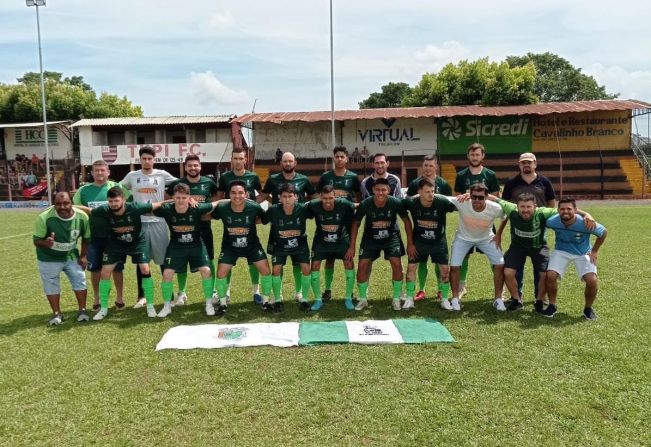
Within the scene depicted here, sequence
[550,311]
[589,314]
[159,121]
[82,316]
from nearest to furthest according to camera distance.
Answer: [589,314] → [550,311] → [82,316] → [159,121]

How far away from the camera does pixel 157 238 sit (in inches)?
254

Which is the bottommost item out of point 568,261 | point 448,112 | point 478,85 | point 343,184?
point 568,261

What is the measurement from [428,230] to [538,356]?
2186mm

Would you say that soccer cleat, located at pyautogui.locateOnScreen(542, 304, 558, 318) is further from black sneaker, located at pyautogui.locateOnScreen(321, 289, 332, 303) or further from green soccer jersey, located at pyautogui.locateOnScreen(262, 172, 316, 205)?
green soccer jersey, located at pyautogui.locateOnScreen(262, 172, 316, 205)

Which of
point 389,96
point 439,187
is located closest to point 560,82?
point 389,96

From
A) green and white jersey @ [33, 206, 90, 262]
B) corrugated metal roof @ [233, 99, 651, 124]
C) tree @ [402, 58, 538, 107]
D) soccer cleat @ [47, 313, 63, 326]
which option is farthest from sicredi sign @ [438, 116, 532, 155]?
soccer cleat @ [47, 313, 63, 326]

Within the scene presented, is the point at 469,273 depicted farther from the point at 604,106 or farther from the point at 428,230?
the point at 604,106

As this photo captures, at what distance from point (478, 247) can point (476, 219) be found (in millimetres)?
383

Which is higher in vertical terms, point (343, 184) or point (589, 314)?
point (343, 184)

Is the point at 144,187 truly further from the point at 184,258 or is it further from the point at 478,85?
the point at 478,85

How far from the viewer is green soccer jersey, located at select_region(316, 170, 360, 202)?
21.6ft

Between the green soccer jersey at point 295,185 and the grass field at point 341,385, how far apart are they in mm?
1649

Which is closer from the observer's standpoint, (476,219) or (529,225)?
(529,225)

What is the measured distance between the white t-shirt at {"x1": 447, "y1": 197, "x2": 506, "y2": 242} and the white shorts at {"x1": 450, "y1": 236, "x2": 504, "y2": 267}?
51 millimetres
